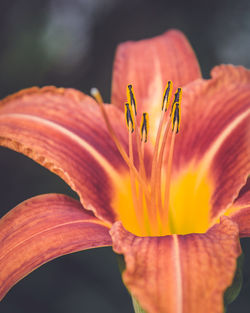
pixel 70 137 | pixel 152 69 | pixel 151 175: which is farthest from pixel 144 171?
pixel 152 69

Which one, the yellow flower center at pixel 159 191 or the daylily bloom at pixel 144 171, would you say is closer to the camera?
the daylily bloom at pixel 144 171

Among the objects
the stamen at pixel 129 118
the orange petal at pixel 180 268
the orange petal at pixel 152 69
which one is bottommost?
the orange petal at pixel 180 268

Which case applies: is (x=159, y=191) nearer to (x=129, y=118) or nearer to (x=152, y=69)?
(x=129, y=118)

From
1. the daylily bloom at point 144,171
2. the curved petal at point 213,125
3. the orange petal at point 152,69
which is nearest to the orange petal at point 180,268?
the daylily bloom at point 144,171

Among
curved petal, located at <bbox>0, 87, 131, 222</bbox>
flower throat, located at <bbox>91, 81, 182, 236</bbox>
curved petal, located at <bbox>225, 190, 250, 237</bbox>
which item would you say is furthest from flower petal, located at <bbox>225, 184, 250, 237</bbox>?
curved petal, located at <bbox>0, 87, 131, 222</bbox>

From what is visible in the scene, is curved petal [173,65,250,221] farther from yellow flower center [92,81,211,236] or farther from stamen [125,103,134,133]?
stamen [125,103,134,133]

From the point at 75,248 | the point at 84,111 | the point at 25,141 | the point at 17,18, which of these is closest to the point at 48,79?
the point at 17,18

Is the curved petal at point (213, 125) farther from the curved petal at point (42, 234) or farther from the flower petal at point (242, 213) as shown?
the curved petal at point (42, 234)
